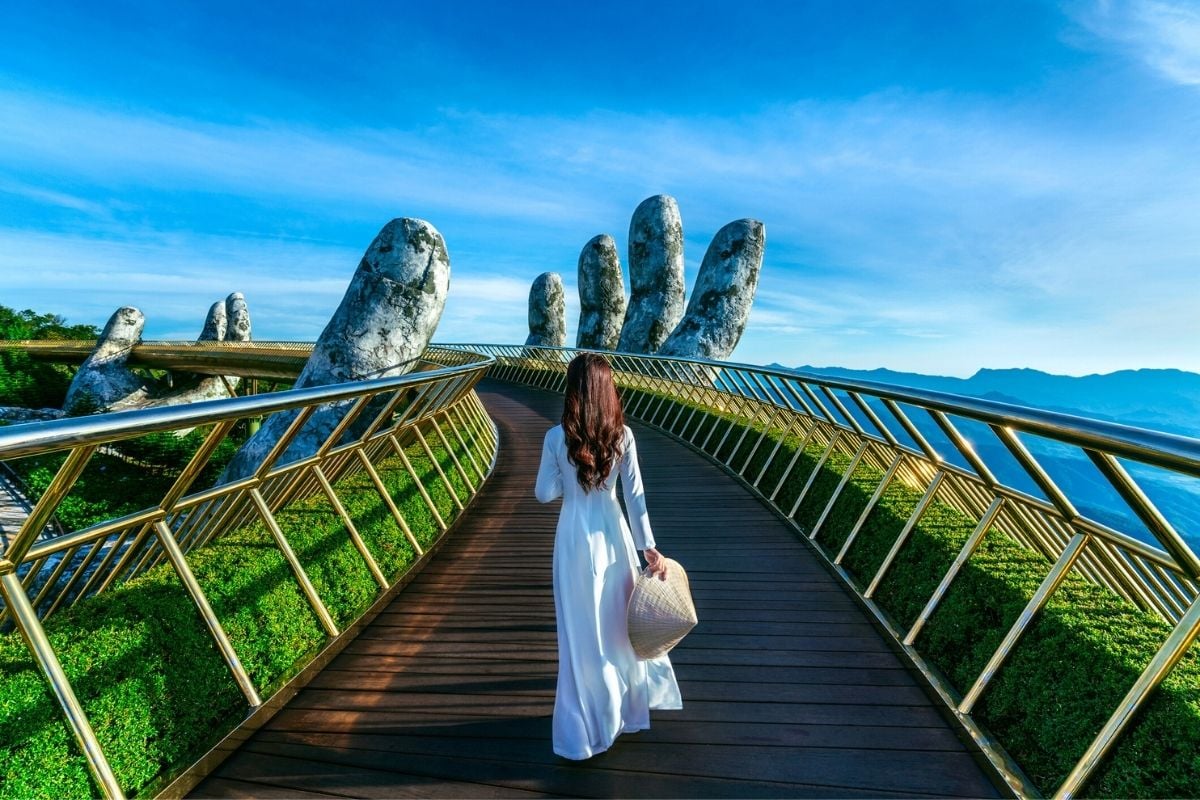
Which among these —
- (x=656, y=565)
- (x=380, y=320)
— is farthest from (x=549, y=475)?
(x=380, y=320)

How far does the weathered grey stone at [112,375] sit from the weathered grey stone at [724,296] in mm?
19823

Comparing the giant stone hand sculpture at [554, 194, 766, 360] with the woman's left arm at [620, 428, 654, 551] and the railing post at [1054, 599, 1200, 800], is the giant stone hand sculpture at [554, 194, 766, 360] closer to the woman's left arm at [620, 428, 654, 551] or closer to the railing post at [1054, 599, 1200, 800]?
the woman's left arm at [620, 428, 654, 551]

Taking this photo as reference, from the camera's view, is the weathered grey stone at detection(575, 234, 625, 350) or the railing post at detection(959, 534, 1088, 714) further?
the weathered grey stone at detection(575, 234, 625, 350)

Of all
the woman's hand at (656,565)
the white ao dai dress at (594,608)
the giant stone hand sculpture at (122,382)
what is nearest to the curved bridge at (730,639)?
the white ao dai dress at (594,608)

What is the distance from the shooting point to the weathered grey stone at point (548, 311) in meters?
30.0

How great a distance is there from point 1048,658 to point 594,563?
2.04m

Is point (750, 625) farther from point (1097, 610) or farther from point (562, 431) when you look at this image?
point (562, 431)

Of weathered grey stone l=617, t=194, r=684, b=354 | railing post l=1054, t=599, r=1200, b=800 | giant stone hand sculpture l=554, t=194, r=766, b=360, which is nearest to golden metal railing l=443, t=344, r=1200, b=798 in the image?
railing post l=1054, t=599, r=1200, b=800

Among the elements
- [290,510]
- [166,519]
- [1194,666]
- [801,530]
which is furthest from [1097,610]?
[290,510]

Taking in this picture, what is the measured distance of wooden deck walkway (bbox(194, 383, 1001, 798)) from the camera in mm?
2799

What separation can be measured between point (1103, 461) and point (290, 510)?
15.1ft

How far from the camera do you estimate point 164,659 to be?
115 inches

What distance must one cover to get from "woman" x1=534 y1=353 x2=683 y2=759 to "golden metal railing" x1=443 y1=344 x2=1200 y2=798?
1.53 metres

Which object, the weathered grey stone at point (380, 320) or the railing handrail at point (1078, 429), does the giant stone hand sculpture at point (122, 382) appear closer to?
the weathered grey stone at point (380, 320)
